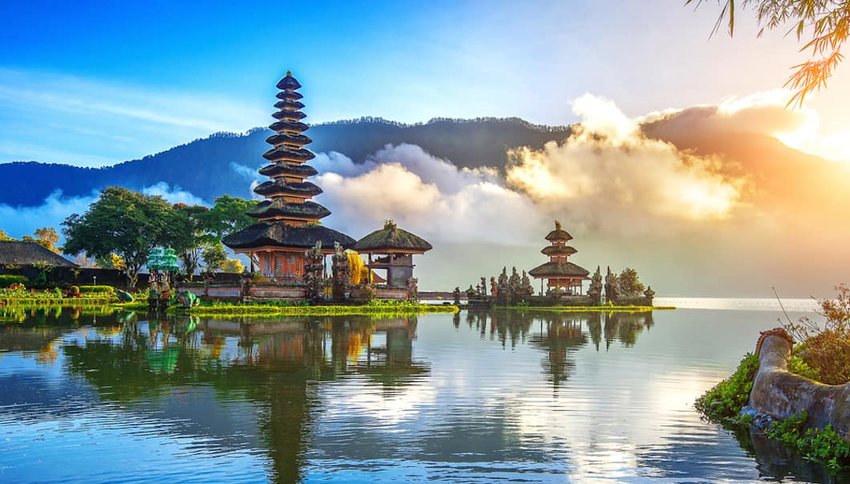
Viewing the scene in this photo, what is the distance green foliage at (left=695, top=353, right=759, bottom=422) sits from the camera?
34.7 ft

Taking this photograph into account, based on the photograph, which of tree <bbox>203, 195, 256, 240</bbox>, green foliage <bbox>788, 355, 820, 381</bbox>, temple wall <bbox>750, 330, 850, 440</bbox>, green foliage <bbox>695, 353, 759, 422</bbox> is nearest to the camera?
temple wall <bbox>750, 330, 850, 440</bbox>

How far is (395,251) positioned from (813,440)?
42.8m

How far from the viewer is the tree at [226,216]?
6906cm

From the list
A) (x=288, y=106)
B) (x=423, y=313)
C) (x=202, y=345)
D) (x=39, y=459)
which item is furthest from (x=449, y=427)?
(x=288, y=106)

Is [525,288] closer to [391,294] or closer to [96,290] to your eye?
[391,294]

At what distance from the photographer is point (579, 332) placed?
29328 mm

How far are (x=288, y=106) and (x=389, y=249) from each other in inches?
617

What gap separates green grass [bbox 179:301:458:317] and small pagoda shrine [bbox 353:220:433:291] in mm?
5686

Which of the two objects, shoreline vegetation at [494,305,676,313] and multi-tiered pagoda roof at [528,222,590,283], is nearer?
shoreline vegetation at [494,305,676,313]

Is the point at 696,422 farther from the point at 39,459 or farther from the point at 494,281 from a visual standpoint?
the point at 494,281

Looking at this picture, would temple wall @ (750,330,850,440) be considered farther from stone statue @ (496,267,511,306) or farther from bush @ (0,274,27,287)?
bush @ (0,274,27,287)

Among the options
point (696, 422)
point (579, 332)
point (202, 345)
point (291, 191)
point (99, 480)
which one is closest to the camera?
point (99, 480)

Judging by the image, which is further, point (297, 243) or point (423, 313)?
point (297, 243)

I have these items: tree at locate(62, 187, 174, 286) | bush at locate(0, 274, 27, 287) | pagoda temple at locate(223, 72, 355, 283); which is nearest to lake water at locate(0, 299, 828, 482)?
pagoda temple at locate(223, 72, 355, 283)
